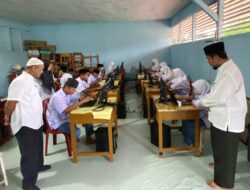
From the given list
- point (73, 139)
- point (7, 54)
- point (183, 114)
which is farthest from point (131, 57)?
point (73, 139)

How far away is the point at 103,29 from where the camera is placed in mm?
10617

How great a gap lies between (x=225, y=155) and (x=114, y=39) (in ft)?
30.2

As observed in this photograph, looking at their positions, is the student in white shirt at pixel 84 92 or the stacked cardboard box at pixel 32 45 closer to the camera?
the student in white shirt at pixel 84 92

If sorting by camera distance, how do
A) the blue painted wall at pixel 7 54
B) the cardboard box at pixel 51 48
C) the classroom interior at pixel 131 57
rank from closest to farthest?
the classroom interior at pixel 131 57, the blue painted wall at pixel 7 54, the cardboard box at pixel 51 48

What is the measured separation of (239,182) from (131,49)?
894 cm

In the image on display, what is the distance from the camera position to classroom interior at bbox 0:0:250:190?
2709 mm

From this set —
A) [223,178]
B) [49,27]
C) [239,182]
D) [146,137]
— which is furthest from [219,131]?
[49,27]

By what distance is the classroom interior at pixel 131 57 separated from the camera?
271cm

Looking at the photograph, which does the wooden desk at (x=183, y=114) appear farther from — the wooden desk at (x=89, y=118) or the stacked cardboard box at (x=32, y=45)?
the stacked cardboard box at (x=32, y=45)

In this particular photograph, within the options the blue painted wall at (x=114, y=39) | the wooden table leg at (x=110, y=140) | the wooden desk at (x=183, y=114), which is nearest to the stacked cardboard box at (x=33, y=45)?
the blue painted wall at (x=114, y=39)

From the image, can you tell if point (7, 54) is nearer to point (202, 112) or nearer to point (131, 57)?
point (131, 57)

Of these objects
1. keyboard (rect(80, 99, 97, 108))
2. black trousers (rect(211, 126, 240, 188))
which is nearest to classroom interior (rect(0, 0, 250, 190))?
black trousers (rect(211, 126, 240, 188))

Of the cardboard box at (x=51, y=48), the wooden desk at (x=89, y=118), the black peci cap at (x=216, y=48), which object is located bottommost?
the wooden desk at (x=89, y=118)

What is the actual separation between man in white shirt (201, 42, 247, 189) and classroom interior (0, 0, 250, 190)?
1.14 feet
